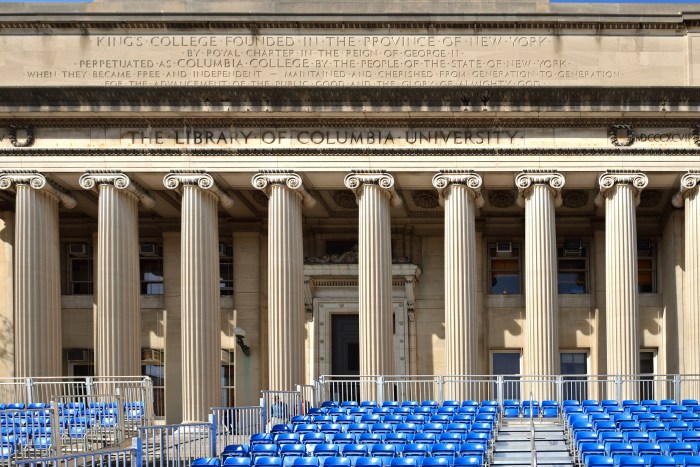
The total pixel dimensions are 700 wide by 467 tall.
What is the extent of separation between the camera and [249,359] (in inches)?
1491

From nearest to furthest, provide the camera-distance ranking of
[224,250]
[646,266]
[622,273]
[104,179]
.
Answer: [622,273] < [104,179] < [646,266] < [224,250]

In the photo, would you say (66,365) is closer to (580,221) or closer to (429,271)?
(429,271)

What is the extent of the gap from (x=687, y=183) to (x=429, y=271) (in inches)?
404

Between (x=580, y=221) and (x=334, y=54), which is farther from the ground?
(x=334, y=54)

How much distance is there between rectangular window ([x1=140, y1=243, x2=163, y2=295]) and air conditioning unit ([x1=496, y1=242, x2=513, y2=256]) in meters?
12.2

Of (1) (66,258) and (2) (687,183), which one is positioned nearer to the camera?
(2) (687,183)

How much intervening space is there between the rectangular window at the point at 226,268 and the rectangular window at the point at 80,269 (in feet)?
15.7

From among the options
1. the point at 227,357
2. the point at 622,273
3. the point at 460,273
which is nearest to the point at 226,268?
the point at 227,357

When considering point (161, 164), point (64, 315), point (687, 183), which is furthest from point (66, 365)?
point (687, 183)

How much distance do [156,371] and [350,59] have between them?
43.9 feet

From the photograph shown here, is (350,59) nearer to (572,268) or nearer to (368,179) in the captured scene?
(368,179)

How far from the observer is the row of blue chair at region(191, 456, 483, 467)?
18.1m

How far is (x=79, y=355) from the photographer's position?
38.4 m

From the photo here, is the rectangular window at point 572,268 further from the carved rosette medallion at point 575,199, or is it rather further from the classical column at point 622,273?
the classical column at point 622,273
